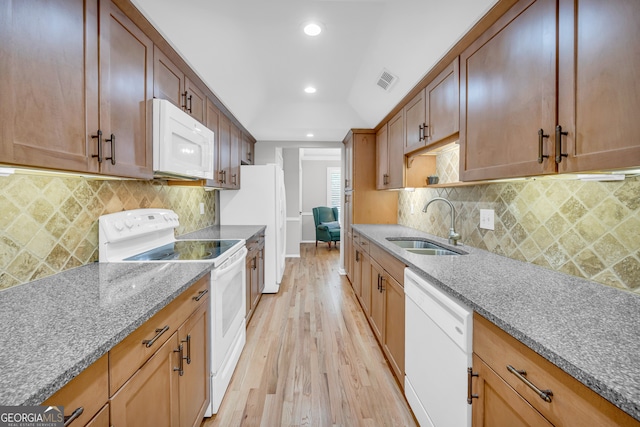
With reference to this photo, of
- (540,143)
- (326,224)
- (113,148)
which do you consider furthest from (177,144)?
(326,224)

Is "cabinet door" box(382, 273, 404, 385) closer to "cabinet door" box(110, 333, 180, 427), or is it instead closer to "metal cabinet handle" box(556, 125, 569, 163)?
"metal cabinet handle" box(556, 125, 569, 163)

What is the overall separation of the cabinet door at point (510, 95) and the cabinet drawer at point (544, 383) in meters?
0.67

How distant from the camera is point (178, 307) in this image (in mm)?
1222

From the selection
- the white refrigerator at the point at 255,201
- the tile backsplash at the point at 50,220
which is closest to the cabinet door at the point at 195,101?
the tile backsplash at the point at 50,220

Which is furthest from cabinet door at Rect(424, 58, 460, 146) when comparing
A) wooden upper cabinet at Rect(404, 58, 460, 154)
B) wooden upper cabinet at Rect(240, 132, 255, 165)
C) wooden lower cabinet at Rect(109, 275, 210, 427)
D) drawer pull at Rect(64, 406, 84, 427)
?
wooden upper cabinet at Rect(240, 132, 255, 165)

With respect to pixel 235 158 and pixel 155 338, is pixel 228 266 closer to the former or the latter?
pixel 155 338

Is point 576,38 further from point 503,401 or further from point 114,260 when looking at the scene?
point 114,260

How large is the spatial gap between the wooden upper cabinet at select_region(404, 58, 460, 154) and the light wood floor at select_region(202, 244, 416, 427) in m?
1.71

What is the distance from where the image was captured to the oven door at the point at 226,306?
166 centimetres

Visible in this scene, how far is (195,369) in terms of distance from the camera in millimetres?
1406

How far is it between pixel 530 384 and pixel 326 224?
6175 millimetres

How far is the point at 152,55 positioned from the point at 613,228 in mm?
2346

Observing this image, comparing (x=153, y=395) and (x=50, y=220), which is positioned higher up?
(x=50, y=220)

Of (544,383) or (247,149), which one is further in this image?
(247,149)
